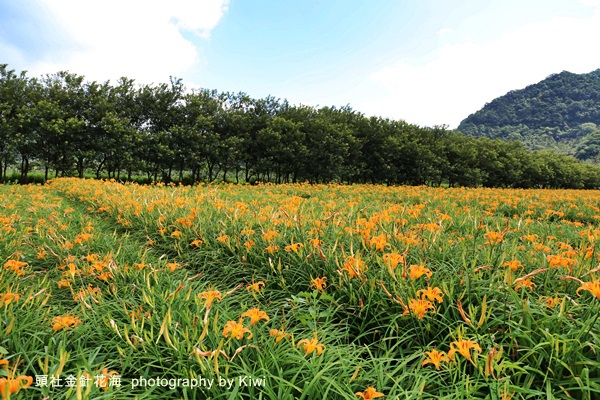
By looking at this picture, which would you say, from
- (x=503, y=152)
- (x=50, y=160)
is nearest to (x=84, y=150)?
(x=50, y=160)

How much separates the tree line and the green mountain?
7558 centimetres

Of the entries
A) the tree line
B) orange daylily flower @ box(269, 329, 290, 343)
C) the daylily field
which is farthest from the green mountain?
orange daylily flower @ box(269, 329, 290, 343)

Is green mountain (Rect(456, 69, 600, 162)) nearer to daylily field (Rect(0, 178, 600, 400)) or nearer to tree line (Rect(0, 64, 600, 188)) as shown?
tree line (Rect(0, 64, 600, 188))

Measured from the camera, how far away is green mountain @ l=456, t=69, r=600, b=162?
296 ft

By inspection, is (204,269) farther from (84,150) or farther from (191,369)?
(84,150)

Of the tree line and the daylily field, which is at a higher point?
the tree line

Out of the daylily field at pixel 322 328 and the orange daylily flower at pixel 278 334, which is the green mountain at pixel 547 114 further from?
the orange daylily flower at pixel 278 334

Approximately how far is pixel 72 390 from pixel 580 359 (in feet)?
7.69

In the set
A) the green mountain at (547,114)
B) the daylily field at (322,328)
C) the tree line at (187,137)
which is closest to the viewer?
the daylily field at (322,328)

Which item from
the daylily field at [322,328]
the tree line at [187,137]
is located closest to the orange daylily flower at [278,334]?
the daylily field at [322,328]

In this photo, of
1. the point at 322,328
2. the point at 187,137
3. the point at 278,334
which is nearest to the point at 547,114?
the point at 187,137

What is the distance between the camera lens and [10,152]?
739 inches

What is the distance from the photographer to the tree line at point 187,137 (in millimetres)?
20156

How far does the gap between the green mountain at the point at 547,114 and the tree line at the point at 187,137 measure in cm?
7558
